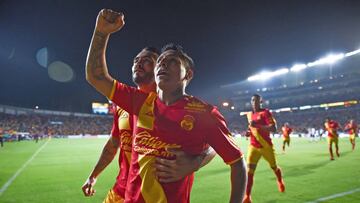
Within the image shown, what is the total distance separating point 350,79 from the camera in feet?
213

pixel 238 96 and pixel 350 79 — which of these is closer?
pixel 350 79

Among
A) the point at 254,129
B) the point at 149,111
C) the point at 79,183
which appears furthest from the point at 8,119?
the point at 149,111

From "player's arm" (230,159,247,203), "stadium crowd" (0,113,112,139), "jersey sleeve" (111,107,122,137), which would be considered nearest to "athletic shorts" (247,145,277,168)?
"jersey sleeve" (111,107,122,137)

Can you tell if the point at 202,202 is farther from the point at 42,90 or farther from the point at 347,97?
the point at 42,90

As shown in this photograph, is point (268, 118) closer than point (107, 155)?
No

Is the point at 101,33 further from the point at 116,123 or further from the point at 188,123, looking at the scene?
the point at 116,123

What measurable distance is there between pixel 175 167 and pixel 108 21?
1.11 m

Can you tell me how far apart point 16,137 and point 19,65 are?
89.1ft

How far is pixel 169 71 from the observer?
2449 millimetres

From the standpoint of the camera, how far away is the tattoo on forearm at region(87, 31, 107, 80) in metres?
2.17

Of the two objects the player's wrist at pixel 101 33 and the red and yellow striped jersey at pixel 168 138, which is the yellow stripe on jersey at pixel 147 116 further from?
the player's wrist at pixel 101 33

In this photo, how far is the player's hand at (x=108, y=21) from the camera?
6.78ft

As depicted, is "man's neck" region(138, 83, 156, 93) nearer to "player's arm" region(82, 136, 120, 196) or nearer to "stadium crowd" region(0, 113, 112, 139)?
"player's arm" region(82, 136, 120, 196)

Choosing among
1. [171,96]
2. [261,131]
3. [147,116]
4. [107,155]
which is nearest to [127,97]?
[147,116]
